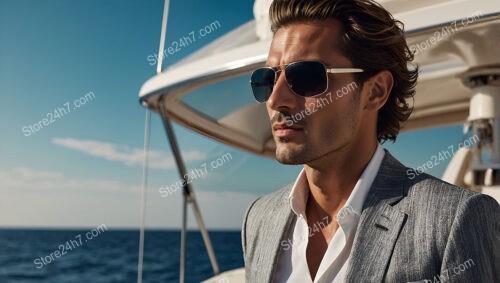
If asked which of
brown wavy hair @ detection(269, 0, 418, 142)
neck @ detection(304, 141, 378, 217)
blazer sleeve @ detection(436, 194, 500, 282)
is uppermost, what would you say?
brown wavy hair @ detection(269, 0, 418, 142)

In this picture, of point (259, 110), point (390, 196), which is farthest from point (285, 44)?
point (259, 110)

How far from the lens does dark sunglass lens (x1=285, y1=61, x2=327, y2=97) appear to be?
138cm

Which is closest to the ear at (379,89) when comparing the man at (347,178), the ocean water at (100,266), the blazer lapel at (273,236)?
the man at (347,178)

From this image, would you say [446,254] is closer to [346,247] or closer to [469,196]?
[469,196]

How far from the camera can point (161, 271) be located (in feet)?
115

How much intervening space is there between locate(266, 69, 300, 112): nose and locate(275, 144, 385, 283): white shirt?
233mm

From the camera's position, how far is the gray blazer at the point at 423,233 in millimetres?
1171

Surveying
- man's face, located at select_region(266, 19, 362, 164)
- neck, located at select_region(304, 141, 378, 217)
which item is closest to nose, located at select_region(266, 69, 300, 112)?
man's face, located at select_region(266, 19, 362, 164)

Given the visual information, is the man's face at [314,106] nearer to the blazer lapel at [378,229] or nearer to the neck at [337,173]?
the neck at [337,173]

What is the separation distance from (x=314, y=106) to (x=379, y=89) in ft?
0.73

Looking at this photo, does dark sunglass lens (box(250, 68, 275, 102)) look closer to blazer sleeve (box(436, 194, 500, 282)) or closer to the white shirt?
the white shirt

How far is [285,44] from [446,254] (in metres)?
0.66

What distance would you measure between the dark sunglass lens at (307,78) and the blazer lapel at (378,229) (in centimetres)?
26

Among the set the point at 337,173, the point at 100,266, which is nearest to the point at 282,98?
the point at 337,173
